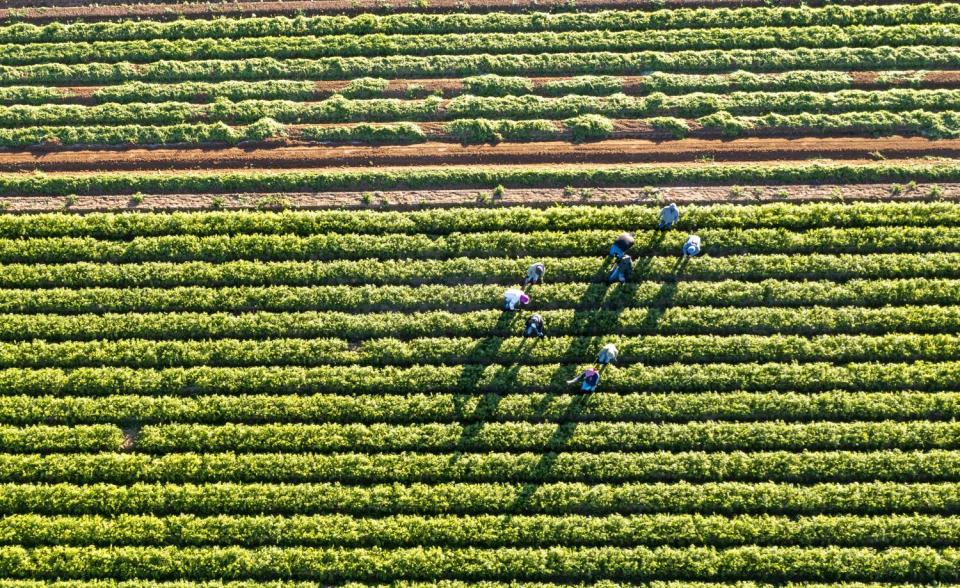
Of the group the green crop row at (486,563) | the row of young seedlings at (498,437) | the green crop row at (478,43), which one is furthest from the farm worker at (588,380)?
the green crop row at (478,43)

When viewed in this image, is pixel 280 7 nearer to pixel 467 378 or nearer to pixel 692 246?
pixel 467 378

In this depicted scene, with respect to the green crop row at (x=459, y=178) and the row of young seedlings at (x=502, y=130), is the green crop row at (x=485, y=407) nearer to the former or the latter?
the green crop row at (x=459, y=178)

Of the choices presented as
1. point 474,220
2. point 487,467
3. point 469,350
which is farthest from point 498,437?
point 474,220

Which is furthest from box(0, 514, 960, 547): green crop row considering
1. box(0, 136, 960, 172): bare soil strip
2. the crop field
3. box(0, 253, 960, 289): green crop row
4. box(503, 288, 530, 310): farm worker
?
box(0, 136, 960, 172): bare soil strip

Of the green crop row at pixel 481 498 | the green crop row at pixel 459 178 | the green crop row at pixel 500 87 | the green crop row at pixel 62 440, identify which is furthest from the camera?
the green crop row at pixel 500 87

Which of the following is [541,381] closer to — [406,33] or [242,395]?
[242,395]
